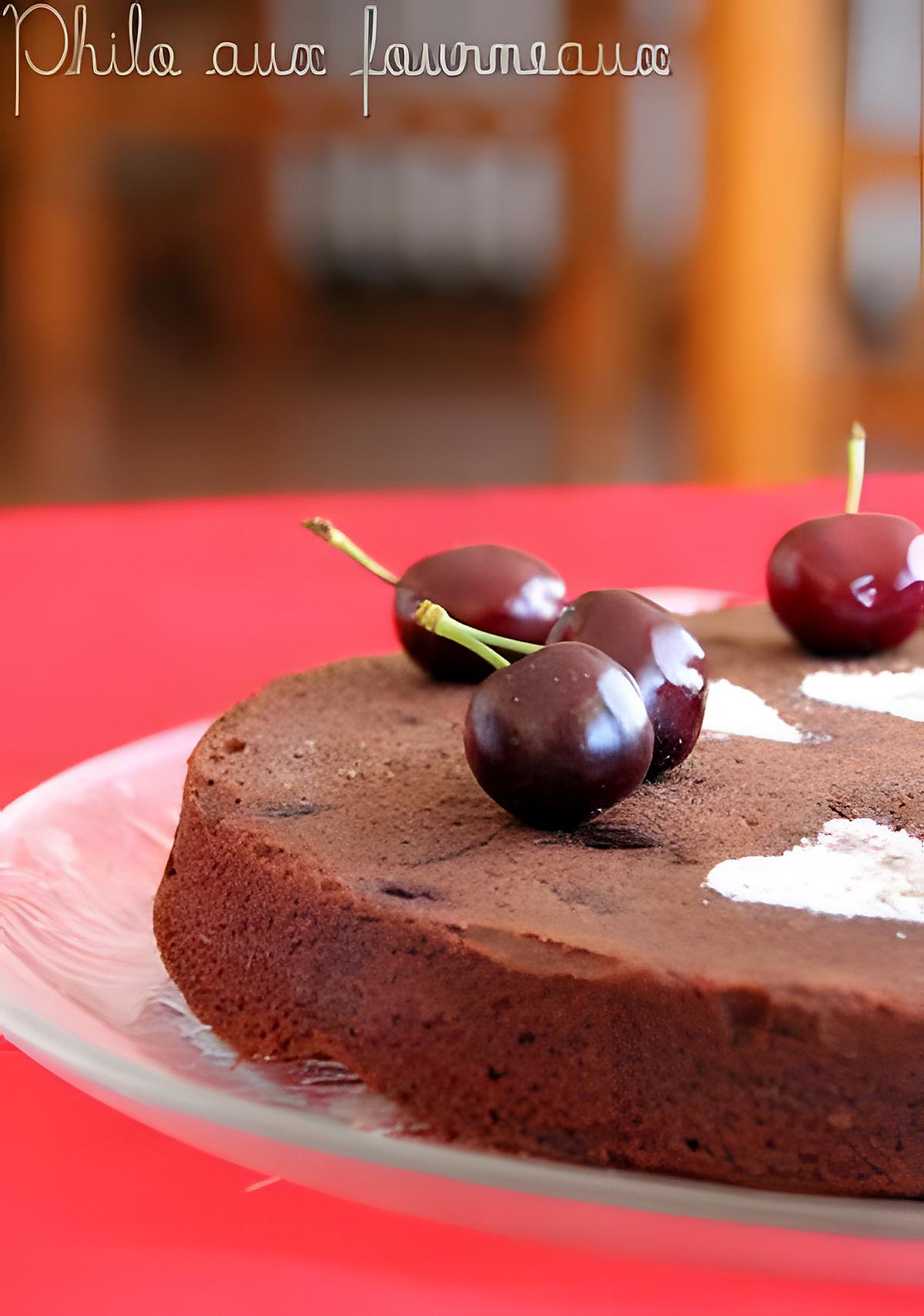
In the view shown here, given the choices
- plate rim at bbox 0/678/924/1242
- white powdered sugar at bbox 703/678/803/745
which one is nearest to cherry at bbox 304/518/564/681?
white powdered sugar at bbox 703/678/803/745

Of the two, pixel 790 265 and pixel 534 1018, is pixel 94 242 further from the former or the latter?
pixel 534 1018

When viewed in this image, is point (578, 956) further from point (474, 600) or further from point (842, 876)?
point (474, 600)

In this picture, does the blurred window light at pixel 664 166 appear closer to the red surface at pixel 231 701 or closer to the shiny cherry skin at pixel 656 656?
the red surface at pixel 231 701

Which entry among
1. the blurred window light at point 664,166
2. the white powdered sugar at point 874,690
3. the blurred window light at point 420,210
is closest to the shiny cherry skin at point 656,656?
the white powdered sugar at point 874,690

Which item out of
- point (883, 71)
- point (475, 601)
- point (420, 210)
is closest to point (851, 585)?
point (475, 601)

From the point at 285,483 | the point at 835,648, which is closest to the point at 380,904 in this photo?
the point at 835,648

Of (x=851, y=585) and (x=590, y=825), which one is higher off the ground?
(x=851, y=585)
